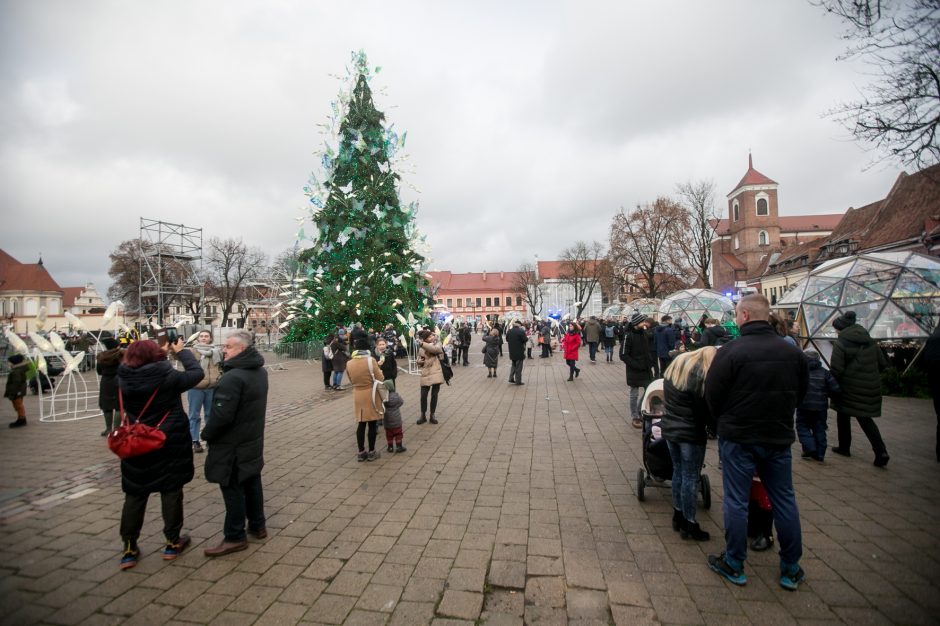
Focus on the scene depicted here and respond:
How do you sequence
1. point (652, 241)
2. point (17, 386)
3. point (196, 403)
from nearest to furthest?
point (196, 403) → point (17, 386) → point (652, 241)

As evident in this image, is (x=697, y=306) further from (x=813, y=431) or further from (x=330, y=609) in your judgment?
(x=330, y=609)

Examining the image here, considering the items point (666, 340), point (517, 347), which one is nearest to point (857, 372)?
point (666, 340)

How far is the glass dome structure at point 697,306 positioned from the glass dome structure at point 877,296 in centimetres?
1144

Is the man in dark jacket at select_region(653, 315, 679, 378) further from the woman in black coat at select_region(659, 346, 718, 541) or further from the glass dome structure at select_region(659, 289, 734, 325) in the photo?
the glass dome structure at select_region(659, 289, 734, 325)

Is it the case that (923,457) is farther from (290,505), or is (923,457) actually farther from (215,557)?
(215,557)

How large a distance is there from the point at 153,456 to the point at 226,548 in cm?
94

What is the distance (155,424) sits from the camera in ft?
11.7

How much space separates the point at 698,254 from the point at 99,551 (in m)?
43.6

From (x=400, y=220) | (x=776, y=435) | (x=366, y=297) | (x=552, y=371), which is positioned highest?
(x=400, y=220)

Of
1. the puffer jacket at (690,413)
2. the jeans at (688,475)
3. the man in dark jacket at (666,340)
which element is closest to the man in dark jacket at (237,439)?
the puffer jacket at (690,413)

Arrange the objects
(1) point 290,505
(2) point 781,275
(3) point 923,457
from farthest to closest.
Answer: (2) point 781,275
(3) point 923,457
(1) point 290,505

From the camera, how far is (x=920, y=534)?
371cm

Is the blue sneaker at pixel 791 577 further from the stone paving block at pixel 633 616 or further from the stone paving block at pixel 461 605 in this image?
the stone paving block at pixel 461 605

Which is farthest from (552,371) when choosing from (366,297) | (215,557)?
(215,557)
